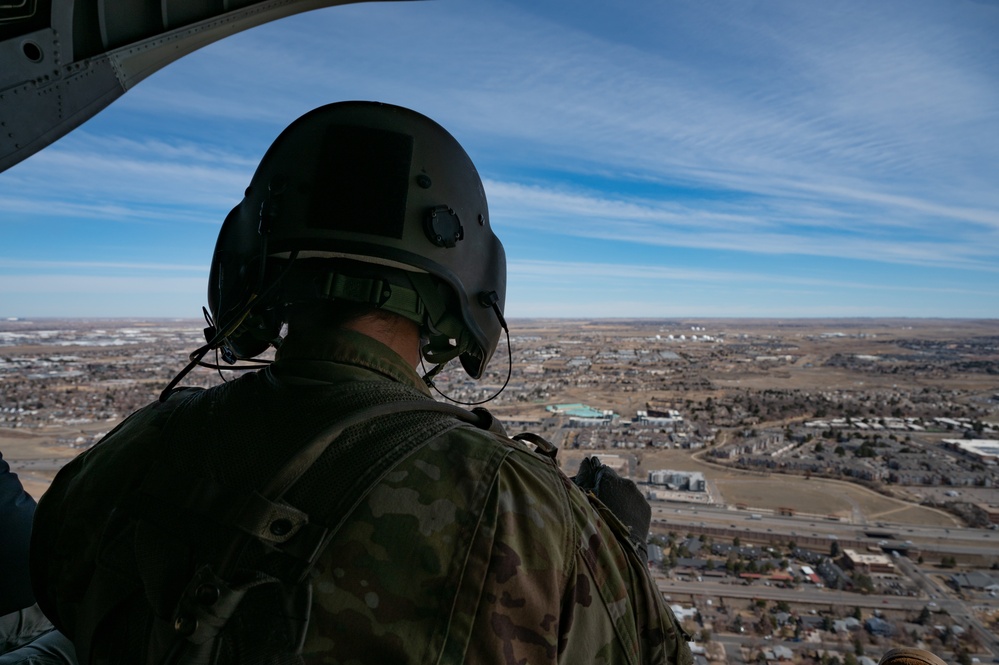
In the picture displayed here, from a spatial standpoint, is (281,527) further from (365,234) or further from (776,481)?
(776,481)

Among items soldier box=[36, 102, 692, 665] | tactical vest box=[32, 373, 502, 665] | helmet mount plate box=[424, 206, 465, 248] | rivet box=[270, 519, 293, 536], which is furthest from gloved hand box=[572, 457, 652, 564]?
rivet box=[270, 519, 293, 536]

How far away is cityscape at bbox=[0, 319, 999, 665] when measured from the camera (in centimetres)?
460

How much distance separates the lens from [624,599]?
0.80 m

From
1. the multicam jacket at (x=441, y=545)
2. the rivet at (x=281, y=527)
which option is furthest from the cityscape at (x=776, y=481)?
the rivet at (x=281, y=527)

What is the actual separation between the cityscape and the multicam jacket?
2.55ft

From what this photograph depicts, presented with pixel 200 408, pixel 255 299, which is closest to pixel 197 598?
pixel 200 408

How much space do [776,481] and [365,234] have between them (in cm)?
992

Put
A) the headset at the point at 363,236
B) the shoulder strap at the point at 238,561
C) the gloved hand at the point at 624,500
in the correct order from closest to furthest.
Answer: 1. the shoulder strap at the point at 238,561
2. the headset at the point at 363,236
3. the gloved hand at the point at 624,500

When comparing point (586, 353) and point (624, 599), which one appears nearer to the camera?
point (624, 599)

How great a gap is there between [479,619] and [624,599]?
0.77ft

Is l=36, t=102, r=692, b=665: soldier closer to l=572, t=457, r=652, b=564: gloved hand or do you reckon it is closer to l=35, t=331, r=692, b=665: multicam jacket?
l=35, t=331, r=692, b=665: multicam jacket

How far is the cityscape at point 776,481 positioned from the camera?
4602 mm

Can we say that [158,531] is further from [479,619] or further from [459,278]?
[459,278]

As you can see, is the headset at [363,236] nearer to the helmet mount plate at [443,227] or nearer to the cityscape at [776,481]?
the helmet mount plate at [443,227]
